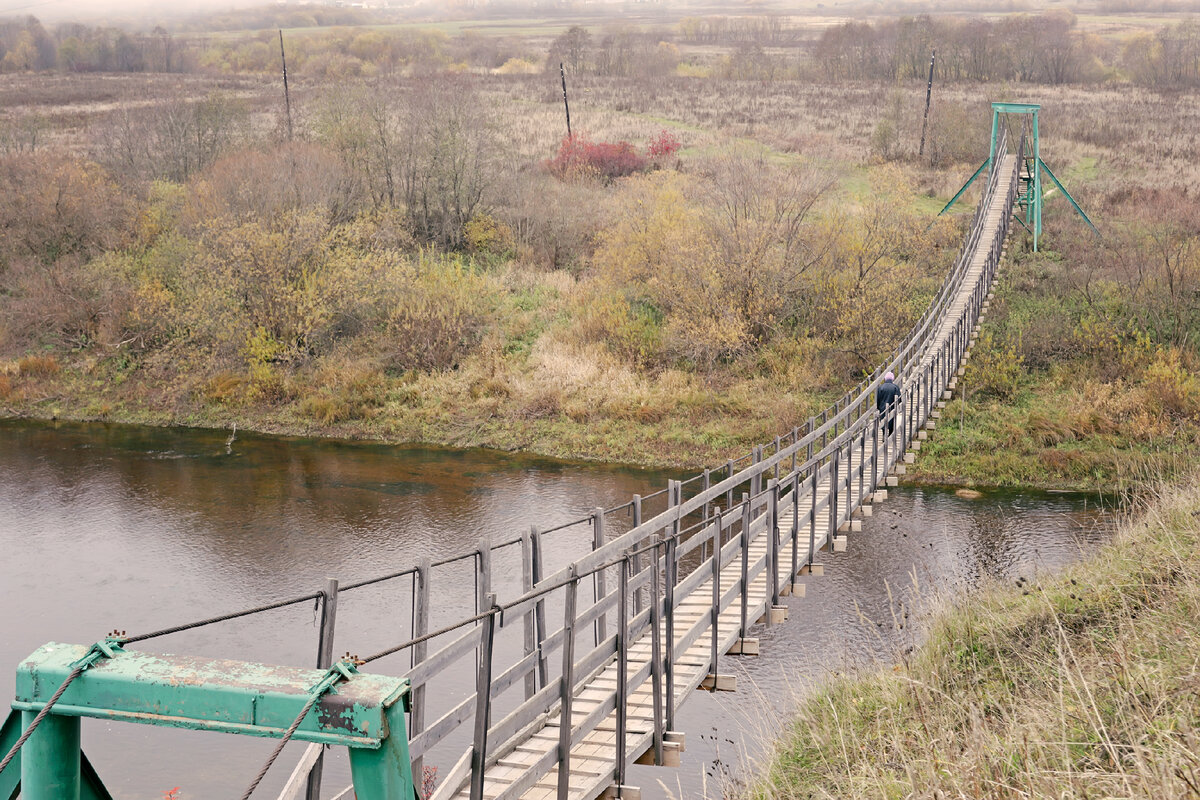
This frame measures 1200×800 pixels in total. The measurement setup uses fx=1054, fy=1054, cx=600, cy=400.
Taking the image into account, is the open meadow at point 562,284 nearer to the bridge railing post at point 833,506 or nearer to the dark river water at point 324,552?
the dark river water at point 324,552

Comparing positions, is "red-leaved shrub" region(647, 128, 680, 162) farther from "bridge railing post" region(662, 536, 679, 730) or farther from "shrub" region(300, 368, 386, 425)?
"bridge railing post" region(662, 536, 679, 730)

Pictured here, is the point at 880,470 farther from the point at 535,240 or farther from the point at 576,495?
the point at 535,240

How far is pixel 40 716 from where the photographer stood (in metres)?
3.46

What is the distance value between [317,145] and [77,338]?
10450 millimetres

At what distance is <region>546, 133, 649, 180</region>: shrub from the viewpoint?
131 feet

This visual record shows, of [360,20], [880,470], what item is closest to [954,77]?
[880,470]

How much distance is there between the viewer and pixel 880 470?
15.6 metres

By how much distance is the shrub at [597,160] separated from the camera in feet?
131

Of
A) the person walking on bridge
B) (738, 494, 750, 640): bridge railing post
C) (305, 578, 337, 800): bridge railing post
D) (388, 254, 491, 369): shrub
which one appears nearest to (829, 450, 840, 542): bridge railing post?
(738, 494, 750, 640): bridge railing post

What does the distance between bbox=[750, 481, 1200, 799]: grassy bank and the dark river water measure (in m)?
1.40

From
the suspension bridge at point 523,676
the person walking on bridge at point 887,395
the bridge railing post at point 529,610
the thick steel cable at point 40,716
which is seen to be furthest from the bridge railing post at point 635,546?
the person walking on bridge at point 887,395

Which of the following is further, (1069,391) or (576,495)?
(1069,391)

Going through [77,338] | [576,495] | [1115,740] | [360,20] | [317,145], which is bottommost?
[576,495]

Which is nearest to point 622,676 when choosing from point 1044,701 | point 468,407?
point 1044,701
